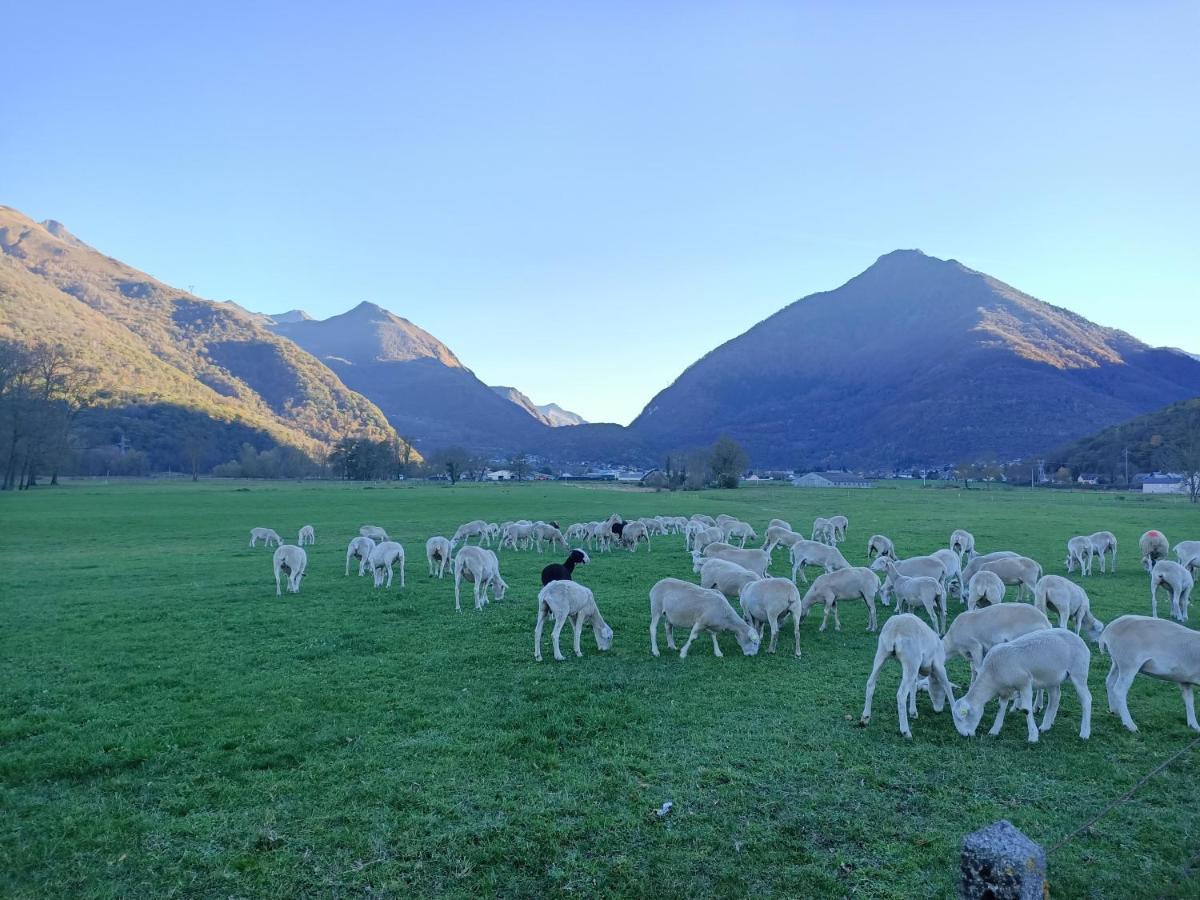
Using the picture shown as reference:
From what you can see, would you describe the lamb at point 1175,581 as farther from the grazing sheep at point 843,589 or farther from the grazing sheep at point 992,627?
the grazing sheep at point 992,627

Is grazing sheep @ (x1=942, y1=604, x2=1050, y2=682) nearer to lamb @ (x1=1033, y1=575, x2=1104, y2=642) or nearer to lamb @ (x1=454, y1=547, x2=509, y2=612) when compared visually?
lamb @ (x1=1033, y1=575, x2=1104, y2=642)

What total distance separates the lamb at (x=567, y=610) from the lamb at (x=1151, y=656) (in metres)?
7.50

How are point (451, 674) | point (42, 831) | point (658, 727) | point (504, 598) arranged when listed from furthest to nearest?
1. point (504, 598)
2. point (451, 674)
3. point (658, 727)
4. point (42, 831)

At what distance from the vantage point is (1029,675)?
7.82 meters

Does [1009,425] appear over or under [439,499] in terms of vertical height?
over

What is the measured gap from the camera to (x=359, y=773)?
689 centimetres

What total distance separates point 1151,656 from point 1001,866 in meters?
7.30

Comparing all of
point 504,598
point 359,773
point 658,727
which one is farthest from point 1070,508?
point 359,773

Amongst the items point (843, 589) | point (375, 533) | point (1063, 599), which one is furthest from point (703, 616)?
point (375, 533)

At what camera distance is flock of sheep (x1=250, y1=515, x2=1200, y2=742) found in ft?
26.1

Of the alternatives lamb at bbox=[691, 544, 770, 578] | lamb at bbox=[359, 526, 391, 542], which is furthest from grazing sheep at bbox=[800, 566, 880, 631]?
lamb at bbox=[359, 526, 391, 542]

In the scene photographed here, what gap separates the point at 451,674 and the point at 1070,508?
5589 cm

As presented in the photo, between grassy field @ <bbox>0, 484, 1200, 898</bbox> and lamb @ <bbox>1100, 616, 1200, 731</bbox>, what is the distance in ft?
1.53

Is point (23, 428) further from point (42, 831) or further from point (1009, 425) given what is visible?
point (1009, 425)
